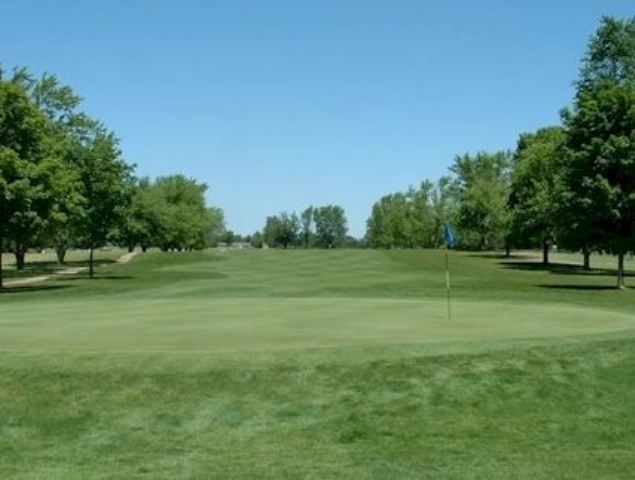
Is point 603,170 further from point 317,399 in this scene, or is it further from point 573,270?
point 317,399

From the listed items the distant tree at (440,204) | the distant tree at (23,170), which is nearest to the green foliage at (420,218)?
the distant tree at (440,204)

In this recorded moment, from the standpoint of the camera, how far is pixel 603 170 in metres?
47.6

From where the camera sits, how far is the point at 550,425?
1338cm

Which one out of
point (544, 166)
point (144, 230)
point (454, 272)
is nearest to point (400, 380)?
point (454, 272)

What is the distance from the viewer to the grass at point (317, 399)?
1138cm

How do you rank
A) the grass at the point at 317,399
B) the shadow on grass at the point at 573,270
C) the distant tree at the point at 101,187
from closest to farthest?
the grass at the point at 317,399 < the distant tree at the point at 101,187 < the shadow on grass at the point at 573,270

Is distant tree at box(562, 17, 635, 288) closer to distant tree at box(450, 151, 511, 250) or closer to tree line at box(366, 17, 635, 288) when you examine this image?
tree line at box(366, 17, 635, 288)

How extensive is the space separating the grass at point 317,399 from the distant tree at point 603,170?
26.1 meters

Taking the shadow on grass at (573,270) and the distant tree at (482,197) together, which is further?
the distant tree at (482,197)

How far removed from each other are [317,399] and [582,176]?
36.9m

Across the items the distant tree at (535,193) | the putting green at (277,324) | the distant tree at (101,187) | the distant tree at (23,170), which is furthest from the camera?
the distant tree at (535,193)

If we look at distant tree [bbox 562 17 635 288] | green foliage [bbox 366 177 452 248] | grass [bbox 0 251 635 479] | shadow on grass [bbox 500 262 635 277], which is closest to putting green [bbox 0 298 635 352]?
grass [bbox 0 251 635 479]

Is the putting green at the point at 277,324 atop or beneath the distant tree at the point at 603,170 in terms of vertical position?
beneath

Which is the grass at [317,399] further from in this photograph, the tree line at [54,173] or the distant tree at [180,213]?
the distant tree at [180,213]
